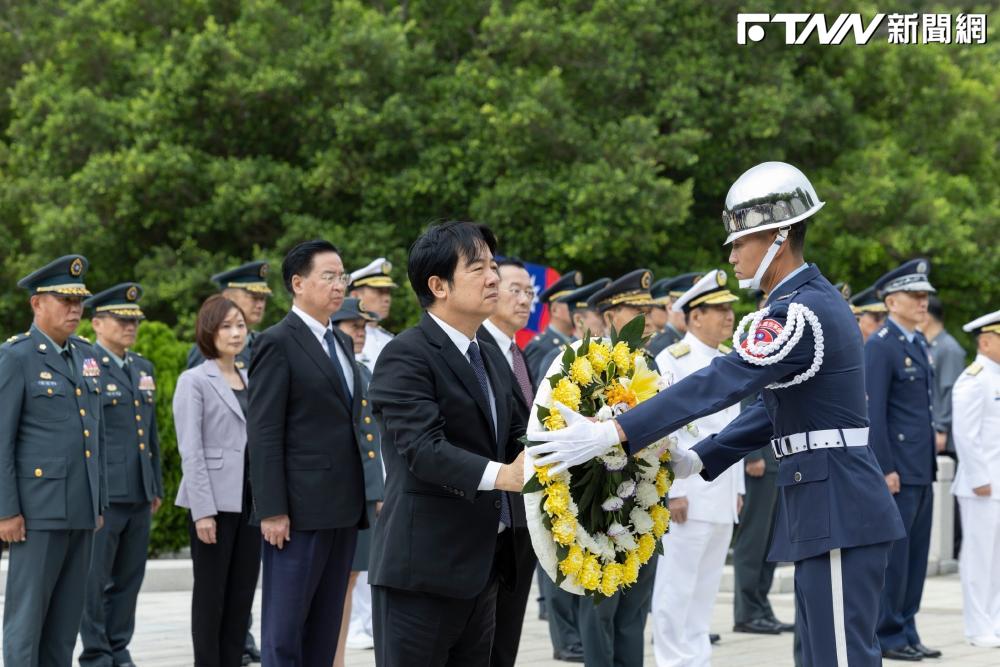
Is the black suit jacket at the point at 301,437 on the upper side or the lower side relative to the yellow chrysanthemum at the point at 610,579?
upper

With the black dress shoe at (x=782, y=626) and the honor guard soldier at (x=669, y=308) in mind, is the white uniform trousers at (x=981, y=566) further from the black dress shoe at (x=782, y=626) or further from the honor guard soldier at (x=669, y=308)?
the honor guard soldier at (x=669, y=308)

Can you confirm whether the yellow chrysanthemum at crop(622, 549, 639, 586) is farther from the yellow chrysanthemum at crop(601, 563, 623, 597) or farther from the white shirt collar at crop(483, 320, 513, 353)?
the white shirt collar at crop(483, 320, 513, 353)

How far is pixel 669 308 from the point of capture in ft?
38.8

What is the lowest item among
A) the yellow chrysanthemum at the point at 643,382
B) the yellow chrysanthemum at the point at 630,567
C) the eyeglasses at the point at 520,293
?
the yellow chrysanthemum at the point at 630,567

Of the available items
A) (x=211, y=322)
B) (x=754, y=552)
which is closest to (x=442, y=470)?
(x=211, y=322)

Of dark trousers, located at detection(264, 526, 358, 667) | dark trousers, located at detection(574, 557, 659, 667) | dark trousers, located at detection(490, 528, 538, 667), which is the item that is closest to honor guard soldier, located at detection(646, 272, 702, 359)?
dark trousers, located at detection(574, 557, 659, 667)

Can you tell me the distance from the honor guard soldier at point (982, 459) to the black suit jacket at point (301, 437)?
209 inches

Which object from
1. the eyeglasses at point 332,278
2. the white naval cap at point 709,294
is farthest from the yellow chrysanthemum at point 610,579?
the white naval cap at point 709,294

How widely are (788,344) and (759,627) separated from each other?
19.4 feet

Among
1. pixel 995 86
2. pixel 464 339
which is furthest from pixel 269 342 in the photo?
pixel 995 86

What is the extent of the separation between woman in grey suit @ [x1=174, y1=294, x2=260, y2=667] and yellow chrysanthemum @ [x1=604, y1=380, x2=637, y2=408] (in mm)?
3195

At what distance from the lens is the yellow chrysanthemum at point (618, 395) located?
475 cm

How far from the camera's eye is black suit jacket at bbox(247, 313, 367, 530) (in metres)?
6.40

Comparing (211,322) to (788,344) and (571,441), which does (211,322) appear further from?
(788,344)
